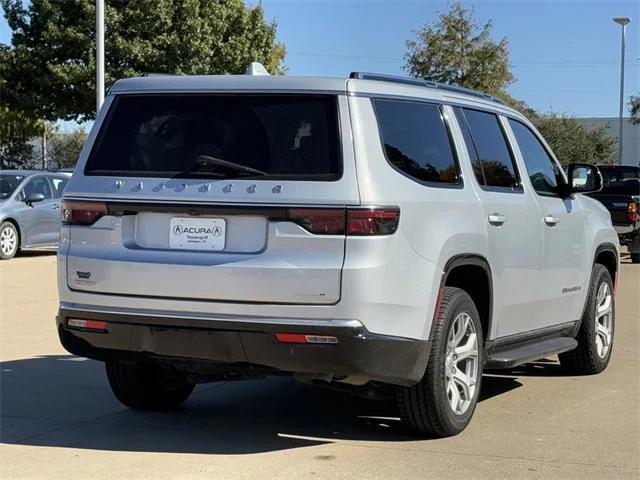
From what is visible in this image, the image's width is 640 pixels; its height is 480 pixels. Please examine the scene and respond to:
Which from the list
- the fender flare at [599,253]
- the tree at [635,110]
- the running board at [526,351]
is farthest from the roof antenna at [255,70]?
the tree at [635,110]

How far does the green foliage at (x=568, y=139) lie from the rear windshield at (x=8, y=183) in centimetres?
2519

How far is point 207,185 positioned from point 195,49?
80.6 ft

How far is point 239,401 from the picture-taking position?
263 inches

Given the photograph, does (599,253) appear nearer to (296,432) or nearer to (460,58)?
(296,432)

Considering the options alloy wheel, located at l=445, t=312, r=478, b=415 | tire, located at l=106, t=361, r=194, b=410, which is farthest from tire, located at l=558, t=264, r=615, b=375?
tire, located at l=106, t=361, r=194, b=410

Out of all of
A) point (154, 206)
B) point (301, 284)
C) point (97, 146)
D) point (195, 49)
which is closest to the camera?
point (301, 284)

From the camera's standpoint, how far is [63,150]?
139ft

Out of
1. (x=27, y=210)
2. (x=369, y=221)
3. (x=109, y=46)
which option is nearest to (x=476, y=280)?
(x=369, y=221)

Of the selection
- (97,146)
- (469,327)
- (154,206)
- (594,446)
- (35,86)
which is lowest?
(594,446)

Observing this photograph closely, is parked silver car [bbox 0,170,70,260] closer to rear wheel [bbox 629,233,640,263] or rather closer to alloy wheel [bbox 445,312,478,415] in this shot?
rear wheel [bbox 629,233,640,263]

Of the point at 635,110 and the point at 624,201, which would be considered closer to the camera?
the point at 624,201

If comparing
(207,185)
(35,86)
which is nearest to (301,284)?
(207,185)

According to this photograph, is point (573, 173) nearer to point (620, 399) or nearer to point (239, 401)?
point (620, 399)

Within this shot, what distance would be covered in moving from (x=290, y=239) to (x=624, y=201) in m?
14.6
